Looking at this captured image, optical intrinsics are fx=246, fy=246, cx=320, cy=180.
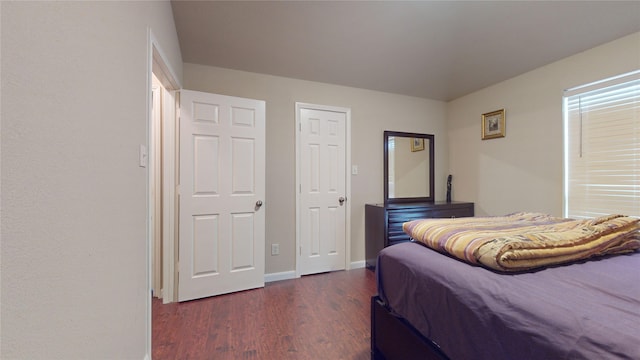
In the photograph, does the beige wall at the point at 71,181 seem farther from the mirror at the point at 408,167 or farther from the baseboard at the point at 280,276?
the mirror at the point at 408,167

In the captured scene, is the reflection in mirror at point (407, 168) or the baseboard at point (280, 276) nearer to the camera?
the baseboard at point (280, 276)

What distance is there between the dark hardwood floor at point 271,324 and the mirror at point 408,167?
136 cm

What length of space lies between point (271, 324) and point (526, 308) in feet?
5.58

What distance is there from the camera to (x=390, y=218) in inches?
112

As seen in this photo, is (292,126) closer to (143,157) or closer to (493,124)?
(143,157)

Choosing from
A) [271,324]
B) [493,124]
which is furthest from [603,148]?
[271,324]

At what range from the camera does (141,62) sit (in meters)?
1.34

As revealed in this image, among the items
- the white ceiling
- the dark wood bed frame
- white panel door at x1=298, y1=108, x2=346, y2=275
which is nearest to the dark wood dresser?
white panel door at x1=298, y1=108, x2=346, y2=275

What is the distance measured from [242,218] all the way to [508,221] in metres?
2.18

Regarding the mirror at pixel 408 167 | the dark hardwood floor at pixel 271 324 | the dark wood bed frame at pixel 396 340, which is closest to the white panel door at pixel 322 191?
the dark hardwood floor at pixel 271 324

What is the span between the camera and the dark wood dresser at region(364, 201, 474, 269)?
2832mm

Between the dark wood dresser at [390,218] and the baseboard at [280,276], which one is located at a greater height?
the dark wood dresser at [390,218]

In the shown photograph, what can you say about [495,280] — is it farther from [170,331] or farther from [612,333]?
[170,331]

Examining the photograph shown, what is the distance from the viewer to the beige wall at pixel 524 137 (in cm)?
227
